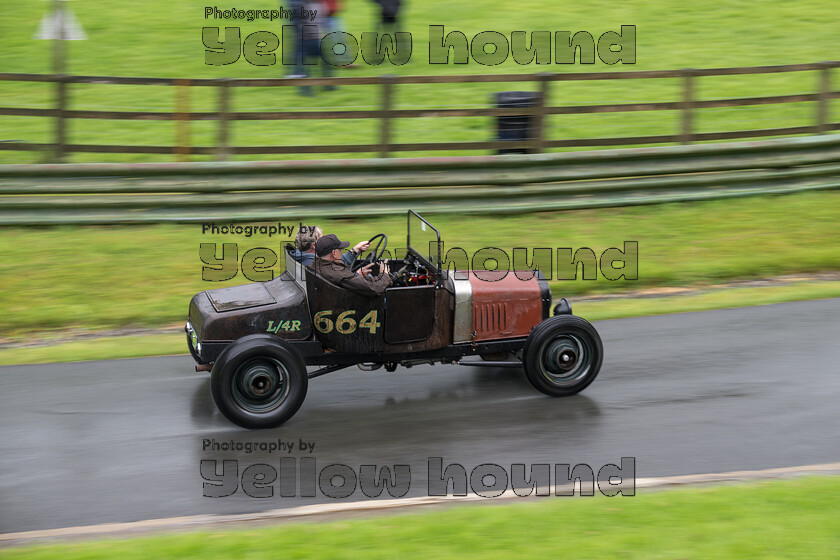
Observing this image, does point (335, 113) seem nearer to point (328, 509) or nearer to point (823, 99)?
point (823, 99)

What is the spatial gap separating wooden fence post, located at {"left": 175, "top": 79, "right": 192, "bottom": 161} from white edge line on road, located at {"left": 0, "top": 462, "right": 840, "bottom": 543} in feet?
23.9

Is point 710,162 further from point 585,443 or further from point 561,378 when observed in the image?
point 585,443

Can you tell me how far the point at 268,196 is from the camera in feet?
37.9

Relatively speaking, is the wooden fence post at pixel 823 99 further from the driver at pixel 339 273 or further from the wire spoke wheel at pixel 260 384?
the wire spoke wheel at pixel 260 384

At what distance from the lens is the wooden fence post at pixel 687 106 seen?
40.9ft

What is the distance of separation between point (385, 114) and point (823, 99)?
6295 mm

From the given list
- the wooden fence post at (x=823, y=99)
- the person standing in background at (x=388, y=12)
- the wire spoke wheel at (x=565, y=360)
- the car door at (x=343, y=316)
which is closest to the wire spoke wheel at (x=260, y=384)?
the car door at (x=343, y=316)

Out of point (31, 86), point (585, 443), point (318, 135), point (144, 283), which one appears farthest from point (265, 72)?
point (585, 443)

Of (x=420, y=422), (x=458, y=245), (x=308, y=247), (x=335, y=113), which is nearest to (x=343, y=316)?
(x=308, y=247)

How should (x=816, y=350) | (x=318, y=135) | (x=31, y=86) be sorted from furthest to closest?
(x=31, y=86), (x=318, y=135), (x=816, y=350)

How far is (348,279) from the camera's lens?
678 cm

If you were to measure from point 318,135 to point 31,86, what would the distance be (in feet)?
16.7

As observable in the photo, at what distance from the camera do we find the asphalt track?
19.6 ft

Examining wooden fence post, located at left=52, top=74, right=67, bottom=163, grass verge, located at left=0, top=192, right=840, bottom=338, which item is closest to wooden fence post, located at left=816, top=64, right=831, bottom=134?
grass verge, located at left=0, top=192, right=840, bottom=338
